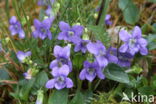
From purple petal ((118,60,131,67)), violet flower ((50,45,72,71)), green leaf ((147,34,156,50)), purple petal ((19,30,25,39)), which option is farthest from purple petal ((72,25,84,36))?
purple petal ((19,30,25,39))

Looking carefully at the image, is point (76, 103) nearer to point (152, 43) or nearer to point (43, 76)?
point (43, 76)

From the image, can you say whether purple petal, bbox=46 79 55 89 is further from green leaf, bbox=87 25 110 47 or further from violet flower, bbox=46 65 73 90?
green leaf, bbox=87 25 110 47

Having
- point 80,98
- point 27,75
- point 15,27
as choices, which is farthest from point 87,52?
point 15,27

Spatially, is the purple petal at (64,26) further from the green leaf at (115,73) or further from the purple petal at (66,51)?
the green leaf at (115,73)

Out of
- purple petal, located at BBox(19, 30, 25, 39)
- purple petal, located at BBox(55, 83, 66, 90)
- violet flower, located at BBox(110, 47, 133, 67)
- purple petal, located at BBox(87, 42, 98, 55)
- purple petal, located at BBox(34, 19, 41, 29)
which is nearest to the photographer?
purple petal, located at BBox(87, 42, 98, 55)

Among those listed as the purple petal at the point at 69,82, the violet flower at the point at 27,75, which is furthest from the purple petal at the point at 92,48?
the violet flower at the point at 27,75

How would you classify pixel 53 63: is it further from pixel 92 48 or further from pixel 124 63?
pixel 124 63
